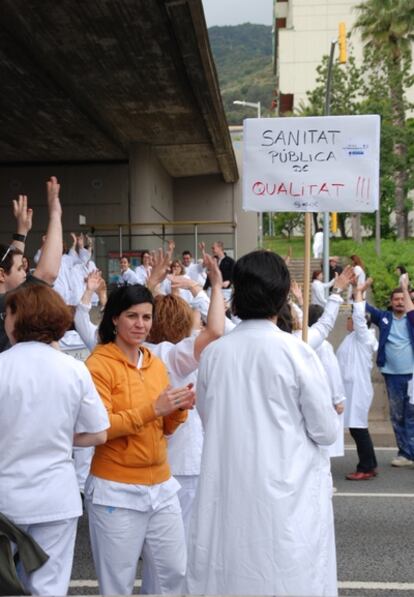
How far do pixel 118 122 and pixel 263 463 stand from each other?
66.5ft

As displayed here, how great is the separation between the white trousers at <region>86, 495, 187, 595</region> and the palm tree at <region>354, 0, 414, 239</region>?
40.5 meters

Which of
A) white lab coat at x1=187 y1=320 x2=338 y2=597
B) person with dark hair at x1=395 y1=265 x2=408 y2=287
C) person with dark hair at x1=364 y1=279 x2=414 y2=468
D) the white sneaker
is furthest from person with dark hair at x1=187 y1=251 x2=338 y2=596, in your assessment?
the white sneaker

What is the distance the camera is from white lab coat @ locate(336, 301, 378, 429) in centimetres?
818

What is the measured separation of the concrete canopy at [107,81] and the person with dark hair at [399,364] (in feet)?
24.3

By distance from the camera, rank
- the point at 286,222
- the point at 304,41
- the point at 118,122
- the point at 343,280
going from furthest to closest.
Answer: the point at 304,41 < the point at 286,222 < the point at 118,122 < the point at 343,280

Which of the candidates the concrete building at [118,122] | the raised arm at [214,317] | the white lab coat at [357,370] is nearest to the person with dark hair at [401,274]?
the white lab coat at [357,370]

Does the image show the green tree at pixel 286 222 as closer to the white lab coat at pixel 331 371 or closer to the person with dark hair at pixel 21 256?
the white lab coat at pixel 331 371

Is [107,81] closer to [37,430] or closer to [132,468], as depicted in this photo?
[132,468]

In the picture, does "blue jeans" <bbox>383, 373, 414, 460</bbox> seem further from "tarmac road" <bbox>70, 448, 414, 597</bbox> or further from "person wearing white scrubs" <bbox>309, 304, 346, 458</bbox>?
"person wearing white scrubs" <bbox>309, 304, 346, 458</bbox>

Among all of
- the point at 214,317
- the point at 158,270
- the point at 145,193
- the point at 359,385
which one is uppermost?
the point at 145,193

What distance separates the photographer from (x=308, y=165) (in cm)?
550

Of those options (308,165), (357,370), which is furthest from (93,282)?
(357,370)

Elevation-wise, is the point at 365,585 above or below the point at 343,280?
below

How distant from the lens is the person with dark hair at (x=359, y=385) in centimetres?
786
